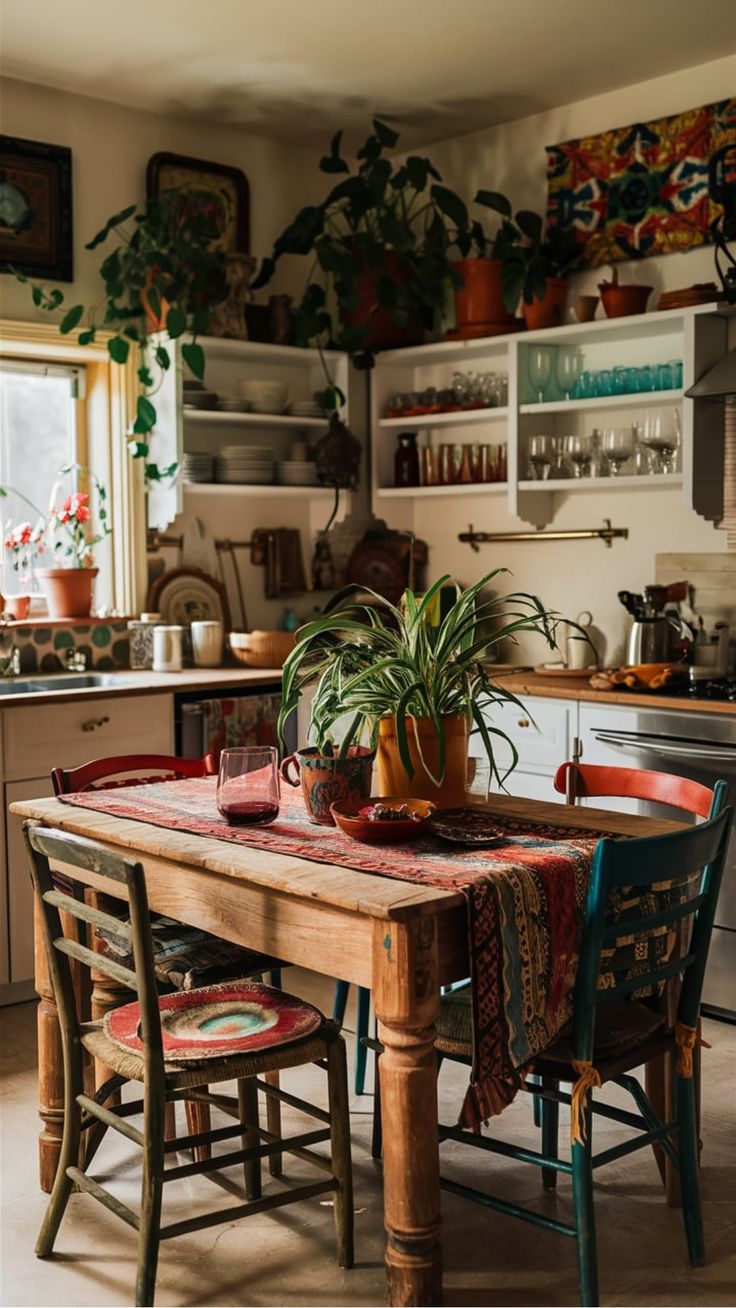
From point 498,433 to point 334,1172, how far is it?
11.2ft

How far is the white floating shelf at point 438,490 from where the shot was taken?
5016 millimetres

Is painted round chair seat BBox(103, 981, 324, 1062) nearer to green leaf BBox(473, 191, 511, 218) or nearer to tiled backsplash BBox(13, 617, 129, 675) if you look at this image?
tiled backsplash BBox(13, 617, 129, 675)

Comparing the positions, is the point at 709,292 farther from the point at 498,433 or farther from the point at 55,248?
the point at 55,248

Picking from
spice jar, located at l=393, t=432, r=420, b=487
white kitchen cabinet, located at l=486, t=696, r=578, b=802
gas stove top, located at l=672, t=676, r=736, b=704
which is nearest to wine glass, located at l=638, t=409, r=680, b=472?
gas stove top, located at l=672, t=676, r=736, b=704

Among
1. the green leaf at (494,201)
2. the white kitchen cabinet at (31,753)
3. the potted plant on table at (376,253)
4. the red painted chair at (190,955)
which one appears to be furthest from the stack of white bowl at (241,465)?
the red painted chair at (190,955)

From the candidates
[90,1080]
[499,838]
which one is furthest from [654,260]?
[90,1080]

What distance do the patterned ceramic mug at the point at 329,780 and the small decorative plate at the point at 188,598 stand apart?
2.60m

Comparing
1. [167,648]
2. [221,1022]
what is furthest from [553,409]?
[221,1022]

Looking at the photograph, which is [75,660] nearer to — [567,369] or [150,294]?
[150,294]

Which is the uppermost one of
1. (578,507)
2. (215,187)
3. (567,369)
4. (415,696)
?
(215,187)

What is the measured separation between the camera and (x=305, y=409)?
530 centimetres

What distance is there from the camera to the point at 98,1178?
2918mm

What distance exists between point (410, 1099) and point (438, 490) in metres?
3.37

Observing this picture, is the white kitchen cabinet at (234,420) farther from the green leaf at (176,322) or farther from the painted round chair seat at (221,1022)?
the painted round chair seat at (221,1022)
